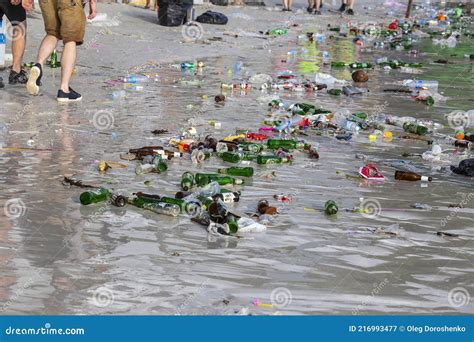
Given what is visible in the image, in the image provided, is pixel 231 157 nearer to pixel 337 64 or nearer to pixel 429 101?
pixel 429 101

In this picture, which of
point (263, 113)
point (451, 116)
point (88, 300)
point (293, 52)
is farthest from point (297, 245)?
point (293, 52)

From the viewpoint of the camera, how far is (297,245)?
6.24m

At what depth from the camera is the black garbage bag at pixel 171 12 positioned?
19.3 meters

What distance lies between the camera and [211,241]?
6199 mm

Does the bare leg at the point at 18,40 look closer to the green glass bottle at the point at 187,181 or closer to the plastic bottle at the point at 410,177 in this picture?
the green glass bottle at the point at 187,181

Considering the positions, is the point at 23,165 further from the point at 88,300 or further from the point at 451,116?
the point at 451,116

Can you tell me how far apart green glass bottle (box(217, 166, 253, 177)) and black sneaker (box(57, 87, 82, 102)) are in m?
3.28

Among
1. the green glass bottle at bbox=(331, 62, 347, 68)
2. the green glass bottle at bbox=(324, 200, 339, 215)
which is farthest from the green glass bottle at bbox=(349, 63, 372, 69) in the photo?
the green glass bottle at bbox=(324, 200, 339, 215)

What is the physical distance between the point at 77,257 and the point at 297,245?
1.31 meters

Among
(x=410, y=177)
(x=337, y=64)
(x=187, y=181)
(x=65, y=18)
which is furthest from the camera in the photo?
(x=337, y=64)

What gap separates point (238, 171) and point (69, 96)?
11.2 feet

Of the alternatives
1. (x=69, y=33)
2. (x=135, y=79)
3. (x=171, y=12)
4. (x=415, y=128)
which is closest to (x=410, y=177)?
(x=415, y=128)

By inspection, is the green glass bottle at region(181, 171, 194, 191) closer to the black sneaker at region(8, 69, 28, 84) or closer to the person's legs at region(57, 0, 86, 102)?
the person's legs at region(57, 0, 86, 102)

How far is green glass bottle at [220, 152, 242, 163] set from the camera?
8.39 metres
